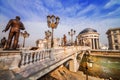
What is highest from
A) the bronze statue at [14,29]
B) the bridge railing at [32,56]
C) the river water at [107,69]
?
the bronze statue at [14,29]

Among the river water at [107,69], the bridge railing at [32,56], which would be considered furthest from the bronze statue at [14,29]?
the river water at [107,69]

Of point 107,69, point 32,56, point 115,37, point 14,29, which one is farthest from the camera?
point 115,37

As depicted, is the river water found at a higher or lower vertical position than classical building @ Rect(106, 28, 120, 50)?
lower

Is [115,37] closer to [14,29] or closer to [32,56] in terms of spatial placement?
[14,29]

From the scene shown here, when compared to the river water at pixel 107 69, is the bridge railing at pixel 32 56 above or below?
above

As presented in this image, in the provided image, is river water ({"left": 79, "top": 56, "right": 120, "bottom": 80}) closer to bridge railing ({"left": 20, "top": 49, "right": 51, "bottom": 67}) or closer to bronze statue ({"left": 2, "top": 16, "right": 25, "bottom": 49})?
bridge railing ({"left": 20, "top": 49, "right": 51, "bottom": 67})

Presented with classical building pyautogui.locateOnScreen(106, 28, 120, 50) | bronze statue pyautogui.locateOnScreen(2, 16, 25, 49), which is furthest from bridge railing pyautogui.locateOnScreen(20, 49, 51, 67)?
classical building pyautogui.locateOnScreen(106, 28, 120, 50)

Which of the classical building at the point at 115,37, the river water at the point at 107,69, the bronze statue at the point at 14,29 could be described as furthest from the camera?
the classical building at the point at 115,37

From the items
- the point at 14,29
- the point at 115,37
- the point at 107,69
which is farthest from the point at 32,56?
the point at 115,37

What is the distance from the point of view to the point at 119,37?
152ft

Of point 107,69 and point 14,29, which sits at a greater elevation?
point 14,29

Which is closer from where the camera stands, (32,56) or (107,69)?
(32,56)

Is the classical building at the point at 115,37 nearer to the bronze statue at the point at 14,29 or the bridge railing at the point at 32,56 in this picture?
the bridge railing at the point at 32,56

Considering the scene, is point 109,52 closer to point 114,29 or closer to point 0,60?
point 0,60
